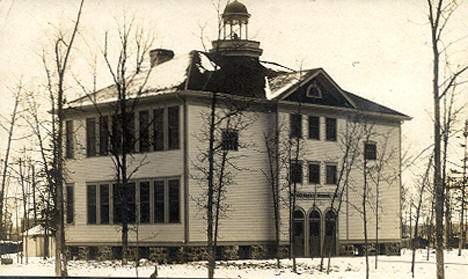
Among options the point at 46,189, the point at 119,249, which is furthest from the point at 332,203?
the point at 46,189

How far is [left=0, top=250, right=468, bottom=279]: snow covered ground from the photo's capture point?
1853 centimetres

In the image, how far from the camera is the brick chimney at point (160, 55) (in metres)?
18.7

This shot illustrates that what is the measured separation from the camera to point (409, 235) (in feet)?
67.5

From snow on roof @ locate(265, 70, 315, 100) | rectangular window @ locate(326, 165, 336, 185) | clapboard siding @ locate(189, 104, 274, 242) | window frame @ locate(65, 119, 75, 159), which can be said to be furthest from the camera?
window frame @ locate(65, 119, 75, 159)

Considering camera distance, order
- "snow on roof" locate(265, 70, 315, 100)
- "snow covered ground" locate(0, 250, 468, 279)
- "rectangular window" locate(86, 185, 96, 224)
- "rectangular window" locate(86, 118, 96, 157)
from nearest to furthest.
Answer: "snow covered ground" locate(0, 250, 468, 279) < "snow on roof" locate(265, 70, 315, 100) < "rectangular window" locate(86, 118, 96, 157) < "rectangular window" locate(86, 185, 96, 224)

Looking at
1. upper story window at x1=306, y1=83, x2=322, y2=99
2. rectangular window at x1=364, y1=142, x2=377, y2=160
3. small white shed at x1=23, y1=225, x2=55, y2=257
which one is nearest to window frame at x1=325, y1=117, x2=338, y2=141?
upper story window at x1=306, y1=83, x2=322, y2=99

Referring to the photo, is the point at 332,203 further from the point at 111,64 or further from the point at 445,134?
the point at 111,64

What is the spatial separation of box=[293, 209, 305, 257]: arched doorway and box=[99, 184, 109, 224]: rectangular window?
3.50 metres

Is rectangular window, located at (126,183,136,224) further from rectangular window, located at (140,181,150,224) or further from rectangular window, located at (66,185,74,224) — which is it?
rectangular window, located at (66,185,74,224)

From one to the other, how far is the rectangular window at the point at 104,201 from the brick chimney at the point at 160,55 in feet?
8.29

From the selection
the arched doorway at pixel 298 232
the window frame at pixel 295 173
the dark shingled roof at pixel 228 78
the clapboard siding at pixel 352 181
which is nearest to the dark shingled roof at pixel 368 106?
the dark shingled roof at pixel 228 78

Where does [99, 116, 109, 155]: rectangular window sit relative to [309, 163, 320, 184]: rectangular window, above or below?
above

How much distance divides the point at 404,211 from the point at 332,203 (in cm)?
192

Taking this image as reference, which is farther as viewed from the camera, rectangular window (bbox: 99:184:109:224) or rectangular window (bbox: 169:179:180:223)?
rectangular window (bbox: 169:179:180:223)
